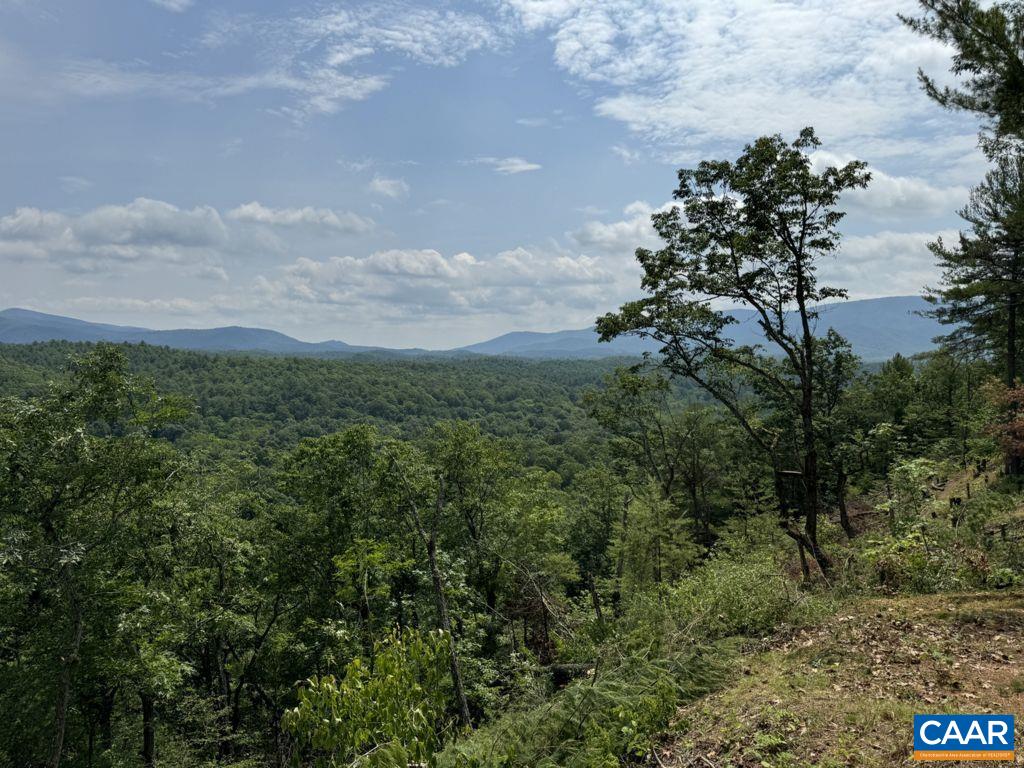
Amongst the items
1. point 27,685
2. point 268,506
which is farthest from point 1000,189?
point 27,685

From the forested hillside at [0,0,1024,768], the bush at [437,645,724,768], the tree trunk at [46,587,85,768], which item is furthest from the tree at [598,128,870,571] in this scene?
the tree trunk at [46,587,85,768]

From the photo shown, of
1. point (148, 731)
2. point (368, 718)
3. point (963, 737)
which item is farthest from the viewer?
point (148, 731)

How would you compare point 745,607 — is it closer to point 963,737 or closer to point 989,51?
point 963,737

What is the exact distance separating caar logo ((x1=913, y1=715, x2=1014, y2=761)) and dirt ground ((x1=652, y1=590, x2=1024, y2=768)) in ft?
0.27

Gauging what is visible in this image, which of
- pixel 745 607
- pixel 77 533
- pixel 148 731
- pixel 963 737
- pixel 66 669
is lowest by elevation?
pixel 148 731

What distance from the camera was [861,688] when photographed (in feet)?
18.9

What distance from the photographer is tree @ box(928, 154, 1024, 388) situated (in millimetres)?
19547

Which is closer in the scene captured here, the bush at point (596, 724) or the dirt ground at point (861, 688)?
the dirt ground at point (861, 688)

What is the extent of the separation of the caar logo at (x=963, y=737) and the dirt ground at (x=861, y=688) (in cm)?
8

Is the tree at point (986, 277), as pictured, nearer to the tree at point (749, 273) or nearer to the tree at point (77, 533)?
the tree at point (749, 273)

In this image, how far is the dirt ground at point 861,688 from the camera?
483 centimetres

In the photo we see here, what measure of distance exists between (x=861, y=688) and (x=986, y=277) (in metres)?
22.1

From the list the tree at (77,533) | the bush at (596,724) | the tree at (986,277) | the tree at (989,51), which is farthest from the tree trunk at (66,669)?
the tree at (986,277)

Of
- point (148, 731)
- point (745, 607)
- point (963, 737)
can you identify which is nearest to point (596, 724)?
point (963, 737)
